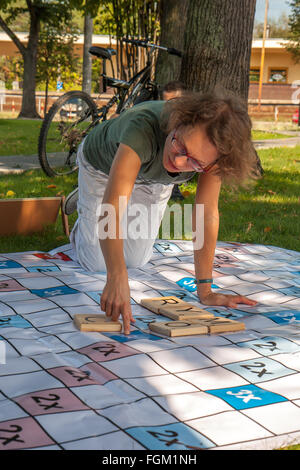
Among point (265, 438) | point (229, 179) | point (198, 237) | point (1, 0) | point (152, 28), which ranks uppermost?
point (1, 0)

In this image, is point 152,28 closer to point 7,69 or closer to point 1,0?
point 1,0

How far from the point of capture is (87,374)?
7.27 feet

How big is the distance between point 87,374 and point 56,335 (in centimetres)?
41

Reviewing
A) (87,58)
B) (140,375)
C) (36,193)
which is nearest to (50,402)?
(140,375)

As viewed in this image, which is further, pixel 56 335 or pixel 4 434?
pixel 56 335

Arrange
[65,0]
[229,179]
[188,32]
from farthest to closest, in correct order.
Answer: 1. [65,0]
2. [188,32]
3. [229,179]

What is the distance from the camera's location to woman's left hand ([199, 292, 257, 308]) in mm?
3133

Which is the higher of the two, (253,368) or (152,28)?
(152,28)

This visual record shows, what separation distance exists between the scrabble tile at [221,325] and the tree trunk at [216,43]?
13.1 feet

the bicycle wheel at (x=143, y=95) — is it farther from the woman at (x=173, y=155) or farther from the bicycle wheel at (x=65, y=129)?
the woman at (x=173, y=155)

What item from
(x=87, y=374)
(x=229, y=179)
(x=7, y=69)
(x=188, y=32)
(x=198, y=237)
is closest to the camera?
(x=87, y=374)

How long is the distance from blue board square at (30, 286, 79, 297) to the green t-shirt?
675 millimetres

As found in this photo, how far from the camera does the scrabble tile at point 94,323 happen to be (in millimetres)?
2605

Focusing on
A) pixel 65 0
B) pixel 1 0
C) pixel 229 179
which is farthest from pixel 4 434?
pixel 65 0
